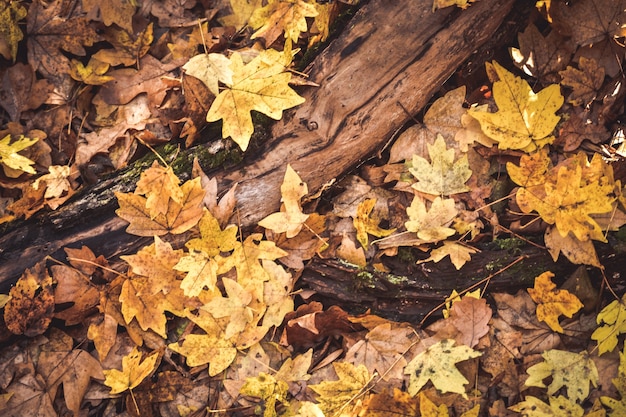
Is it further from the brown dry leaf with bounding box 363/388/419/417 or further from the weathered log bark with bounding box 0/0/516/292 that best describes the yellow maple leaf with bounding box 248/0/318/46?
the brown dry leaf with bounding box 363/388/419/417

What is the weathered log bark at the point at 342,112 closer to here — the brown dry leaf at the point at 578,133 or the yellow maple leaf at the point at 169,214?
the yellow maple leaf at the point at 169,214

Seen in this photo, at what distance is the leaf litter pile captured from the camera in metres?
1.97

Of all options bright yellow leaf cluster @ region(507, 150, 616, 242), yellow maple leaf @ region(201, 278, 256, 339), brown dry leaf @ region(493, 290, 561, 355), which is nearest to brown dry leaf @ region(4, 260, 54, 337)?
yellow maple leaf @ region(201, 278, 256, 339)

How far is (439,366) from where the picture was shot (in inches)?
76.5

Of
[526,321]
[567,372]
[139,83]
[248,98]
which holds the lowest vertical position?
[567,372]

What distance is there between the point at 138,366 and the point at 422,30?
1877mm

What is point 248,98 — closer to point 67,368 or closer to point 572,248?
point 67,368

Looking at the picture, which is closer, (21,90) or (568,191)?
(568,191)

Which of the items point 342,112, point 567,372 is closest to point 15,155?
point 342,112

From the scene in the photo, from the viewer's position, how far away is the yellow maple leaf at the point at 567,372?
1912 mm

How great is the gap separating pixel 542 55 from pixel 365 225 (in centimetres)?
116

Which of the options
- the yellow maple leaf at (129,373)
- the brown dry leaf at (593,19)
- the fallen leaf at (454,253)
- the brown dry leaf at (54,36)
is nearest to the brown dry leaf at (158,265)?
the yellow maple leaf at (129,373)

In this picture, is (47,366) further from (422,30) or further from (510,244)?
(422,30)

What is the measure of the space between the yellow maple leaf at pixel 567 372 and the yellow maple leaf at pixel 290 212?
110 cm
